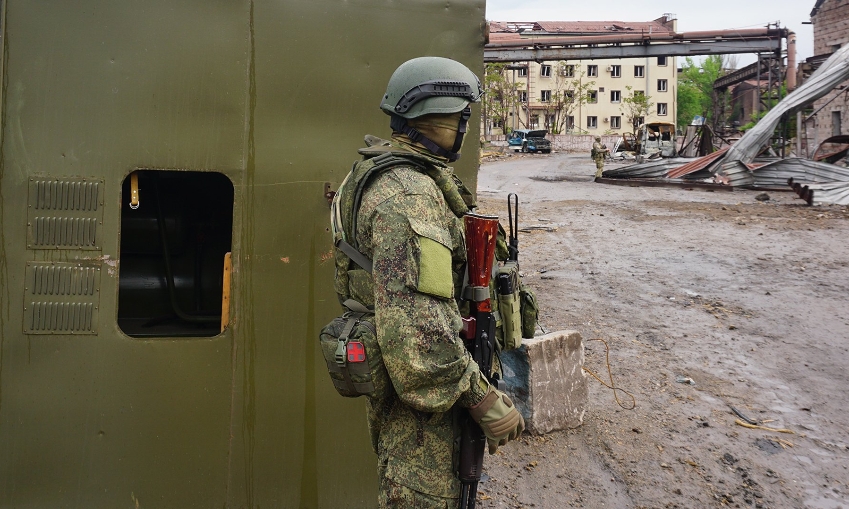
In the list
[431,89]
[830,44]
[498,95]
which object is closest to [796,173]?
[830,44]

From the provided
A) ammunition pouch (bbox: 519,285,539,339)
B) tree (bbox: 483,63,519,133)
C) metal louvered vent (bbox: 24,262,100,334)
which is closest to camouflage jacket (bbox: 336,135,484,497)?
ammunition pouch (bbox: 519,285,539,339)

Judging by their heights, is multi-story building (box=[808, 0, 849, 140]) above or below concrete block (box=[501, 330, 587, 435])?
above

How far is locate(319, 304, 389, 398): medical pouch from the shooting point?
209 cm

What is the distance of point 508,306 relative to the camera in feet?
8.02

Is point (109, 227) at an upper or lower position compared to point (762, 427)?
upper

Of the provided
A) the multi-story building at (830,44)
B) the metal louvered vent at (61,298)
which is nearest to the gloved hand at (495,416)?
the metal louvered vent at (61,298)

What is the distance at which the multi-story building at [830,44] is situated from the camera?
24.1 m

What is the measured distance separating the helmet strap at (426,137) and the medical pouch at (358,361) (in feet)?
1.93

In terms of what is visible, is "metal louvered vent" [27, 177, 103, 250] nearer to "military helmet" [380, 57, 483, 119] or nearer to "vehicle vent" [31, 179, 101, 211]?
"vehicle vent" [31, 179, 101, 211]

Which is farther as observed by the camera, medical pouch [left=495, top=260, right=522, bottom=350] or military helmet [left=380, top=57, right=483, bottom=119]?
medical pouch [left=495, top=260, right=522, bottom=350]

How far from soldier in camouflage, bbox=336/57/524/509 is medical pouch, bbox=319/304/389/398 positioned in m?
0.05

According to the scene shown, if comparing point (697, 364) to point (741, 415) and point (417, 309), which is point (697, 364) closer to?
point (741, 415)

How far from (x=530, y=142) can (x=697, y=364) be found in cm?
3821

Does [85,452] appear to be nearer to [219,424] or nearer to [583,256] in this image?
[219,424]
